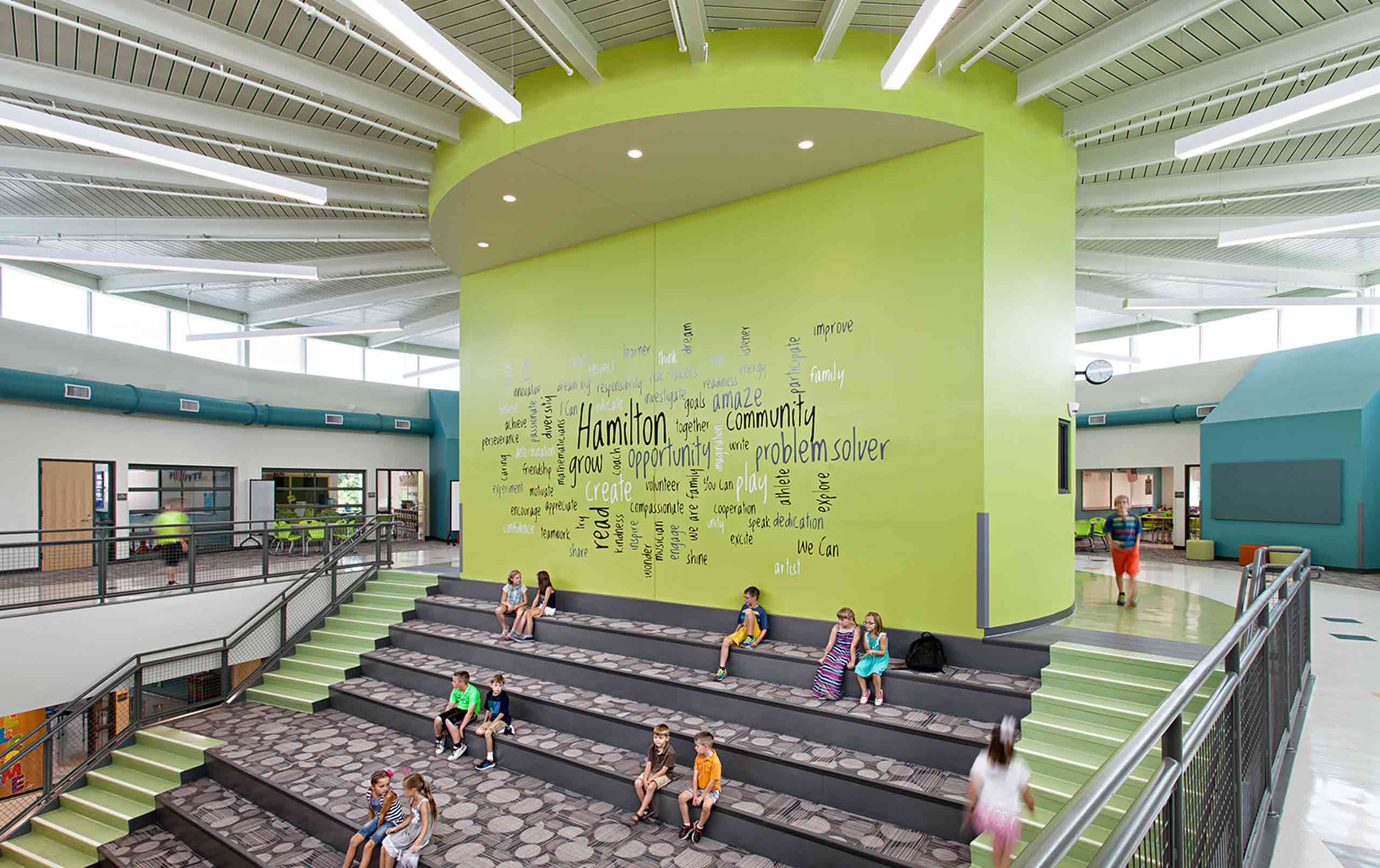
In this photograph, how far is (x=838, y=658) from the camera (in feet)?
19.8

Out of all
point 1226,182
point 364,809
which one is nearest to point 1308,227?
point 1226,182

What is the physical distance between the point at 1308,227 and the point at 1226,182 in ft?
3.31

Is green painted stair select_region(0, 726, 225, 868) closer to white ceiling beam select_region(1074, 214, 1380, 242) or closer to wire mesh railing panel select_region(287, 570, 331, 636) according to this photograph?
wire mesh railing panel select_region(287, 570, 331, 636)

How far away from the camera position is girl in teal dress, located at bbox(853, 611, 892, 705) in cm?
577

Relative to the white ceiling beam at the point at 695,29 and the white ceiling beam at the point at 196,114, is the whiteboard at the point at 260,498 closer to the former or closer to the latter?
the white ceiling beam at the point at 196,114

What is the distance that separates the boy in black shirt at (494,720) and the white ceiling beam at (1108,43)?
25.0 feet

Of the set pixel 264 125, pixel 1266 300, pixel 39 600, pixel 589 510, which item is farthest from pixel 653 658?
pixel 1266 300

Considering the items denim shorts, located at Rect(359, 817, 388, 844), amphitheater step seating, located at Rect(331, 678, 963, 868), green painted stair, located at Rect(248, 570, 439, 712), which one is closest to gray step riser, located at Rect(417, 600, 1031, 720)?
green painted stair, located at Rect(248, 570, 439, 712)

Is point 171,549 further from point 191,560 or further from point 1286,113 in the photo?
point 1286,113

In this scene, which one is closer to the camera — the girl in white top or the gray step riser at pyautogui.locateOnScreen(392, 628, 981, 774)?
the girl in white top

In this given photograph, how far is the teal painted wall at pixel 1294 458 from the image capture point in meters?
12.5

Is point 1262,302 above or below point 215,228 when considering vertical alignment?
below

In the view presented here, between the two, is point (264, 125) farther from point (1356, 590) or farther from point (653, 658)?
point (1356, 590)

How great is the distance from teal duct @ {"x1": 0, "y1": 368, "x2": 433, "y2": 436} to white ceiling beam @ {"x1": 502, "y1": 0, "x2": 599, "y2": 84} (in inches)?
478
